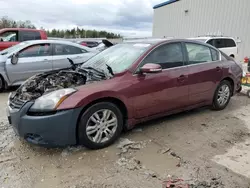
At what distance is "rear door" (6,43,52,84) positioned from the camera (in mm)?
6711

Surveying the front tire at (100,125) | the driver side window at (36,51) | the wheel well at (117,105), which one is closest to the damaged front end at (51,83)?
the wheel well at (117,105)

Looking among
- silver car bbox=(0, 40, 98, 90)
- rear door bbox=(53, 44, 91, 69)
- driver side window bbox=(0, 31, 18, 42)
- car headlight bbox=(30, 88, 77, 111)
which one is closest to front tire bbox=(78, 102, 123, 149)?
car headlight bbox=(30, 88, 77, 111)

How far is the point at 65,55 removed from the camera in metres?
7.46

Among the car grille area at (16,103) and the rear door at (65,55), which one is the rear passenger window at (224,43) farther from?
the car grille area at (16,103)

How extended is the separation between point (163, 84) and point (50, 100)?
69.6 inches

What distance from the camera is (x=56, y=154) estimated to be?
3.33 meters

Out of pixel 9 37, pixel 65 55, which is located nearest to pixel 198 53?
pixel 65 55

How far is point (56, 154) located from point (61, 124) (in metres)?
0.52

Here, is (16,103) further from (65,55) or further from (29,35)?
(29,35)

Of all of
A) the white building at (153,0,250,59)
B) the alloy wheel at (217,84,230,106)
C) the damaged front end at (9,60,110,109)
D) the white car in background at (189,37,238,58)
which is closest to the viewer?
the damaged front end at (9,60,110,109)

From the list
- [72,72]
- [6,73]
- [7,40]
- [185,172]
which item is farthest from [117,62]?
[7,40]

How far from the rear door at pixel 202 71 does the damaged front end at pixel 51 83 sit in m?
1.69

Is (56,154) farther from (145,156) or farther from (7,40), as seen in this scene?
(7,40)

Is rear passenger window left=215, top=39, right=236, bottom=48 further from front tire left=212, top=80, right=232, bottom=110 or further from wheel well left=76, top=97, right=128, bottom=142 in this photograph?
wheel well left=76, top=97, right=128, bottom=142
